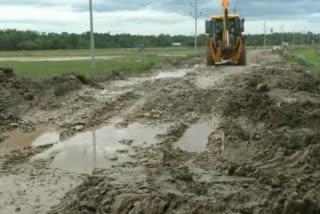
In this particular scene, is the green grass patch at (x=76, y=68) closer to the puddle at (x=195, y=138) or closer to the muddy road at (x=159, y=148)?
the muddy road at (x=159, y=148)

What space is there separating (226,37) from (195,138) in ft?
57.0

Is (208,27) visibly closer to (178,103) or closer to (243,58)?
(243,58)

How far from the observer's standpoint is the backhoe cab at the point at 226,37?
27.0 m

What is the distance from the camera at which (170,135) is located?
10.4 metres

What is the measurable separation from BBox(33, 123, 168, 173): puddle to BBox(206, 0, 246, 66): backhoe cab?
53.4 ft

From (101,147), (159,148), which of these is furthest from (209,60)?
(159,148)

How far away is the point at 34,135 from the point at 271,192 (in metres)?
6.94

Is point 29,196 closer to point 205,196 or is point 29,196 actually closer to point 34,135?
point 205,196

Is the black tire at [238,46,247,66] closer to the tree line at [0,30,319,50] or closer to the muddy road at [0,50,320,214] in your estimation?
the muddy road at [0,50,320,214]

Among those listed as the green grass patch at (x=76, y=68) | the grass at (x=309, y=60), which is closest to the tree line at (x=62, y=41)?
the grass at (x=309, y=60)

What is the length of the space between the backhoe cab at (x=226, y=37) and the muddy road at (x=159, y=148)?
9.36m

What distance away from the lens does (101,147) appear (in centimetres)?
965

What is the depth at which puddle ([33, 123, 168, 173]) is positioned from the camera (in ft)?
27.8

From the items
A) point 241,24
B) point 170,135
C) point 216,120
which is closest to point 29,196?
point 170,135
